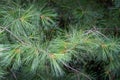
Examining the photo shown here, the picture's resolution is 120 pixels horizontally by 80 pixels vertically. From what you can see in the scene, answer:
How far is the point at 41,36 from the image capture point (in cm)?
133

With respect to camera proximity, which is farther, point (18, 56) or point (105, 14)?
point (105, 14)

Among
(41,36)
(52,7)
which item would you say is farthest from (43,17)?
(52,7)

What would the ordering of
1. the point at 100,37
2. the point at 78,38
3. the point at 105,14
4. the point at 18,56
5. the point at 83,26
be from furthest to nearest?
the point at 105,14, the point at 83,26, the point at 100,37, the point at 78,38, the point at 18,56

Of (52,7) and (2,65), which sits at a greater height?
(52,7)

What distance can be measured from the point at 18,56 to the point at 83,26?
0.44 metres

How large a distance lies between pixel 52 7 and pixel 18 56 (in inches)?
18.1

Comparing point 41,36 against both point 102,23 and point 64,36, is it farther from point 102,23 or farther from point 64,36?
point 102,23

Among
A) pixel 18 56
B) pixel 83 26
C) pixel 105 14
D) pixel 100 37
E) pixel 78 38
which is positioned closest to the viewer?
pixel 18 56

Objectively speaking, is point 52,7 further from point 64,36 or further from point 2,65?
point 2,65

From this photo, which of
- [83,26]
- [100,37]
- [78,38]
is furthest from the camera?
[83,26]

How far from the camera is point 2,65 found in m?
1.16

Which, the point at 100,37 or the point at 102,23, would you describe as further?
the point at 102,23

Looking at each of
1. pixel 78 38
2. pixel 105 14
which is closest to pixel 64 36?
pixel 78 38

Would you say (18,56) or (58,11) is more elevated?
(58,11)
